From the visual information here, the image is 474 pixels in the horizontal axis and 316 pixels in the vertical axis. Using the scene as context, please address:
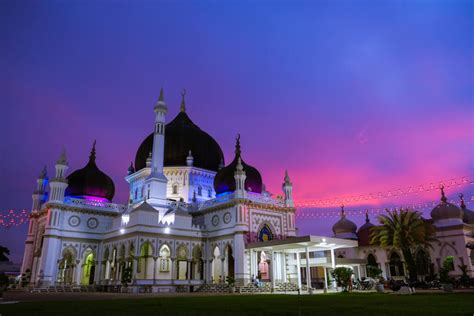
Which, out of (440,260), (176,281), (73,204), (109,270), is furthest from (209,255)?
(440,260)

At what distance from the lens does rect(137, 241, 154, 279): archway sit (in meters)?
39.2

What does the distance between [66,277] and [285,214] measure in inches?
1050

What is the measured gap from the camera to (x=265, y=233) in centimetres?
4366

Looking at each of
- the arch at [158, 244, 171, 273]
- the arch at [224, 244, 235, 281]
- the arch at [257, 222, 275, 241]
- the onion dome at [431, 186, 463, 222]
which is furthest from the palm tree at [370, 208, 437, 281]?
the arch at [158, 244, 171, 273]

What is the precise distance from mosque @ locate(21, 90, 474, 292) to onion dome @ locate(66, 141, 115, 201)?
128mm

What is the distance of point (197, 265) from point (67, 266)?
1581 cm

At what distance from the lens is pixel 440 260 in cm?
4547

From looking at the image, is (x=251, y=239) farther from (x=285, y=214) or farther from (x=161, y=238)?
(x=161, y=238)

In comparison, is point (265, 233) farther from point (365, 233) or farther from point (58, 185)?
point (58, 185)

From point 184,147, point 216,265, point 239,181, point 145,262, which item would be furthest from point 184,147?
point 145,262

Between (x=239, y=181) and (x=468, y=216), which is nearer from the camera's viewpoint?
(x=239, y=181)

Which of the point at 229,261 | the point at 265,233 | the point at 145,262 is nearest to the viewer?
the point at 145,262

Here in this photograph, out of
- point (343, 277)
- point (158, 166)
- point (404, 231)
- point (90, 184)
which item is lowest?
point (343, 277)

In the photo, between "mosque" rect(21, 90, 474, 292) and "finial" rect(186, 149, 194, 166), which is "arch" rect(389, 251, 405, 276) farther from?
"finial" rect(186, 149, 194, 166)
